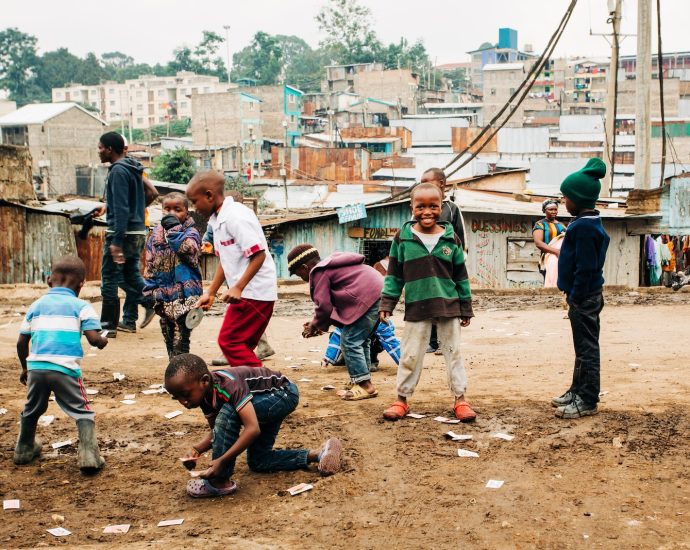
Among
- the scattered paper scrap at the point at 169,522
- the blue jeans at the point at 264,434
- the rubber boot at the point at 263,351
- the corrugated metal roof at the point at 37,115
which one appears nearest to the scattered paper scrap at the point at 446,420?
the blue jeans at the point at 264,434

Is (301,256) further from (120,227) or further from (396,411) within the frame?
(120,227)

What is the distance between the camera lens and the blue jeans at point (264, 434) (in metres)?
4.64

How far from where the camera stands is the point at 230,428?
4.65m

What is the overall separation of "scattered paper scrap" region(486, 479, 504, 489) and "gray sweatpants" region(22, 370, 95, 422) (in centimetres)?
247

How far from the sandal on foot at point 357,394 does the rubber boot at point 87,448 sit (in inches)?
82.3

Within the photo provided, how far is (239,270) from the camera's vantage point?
230 inches

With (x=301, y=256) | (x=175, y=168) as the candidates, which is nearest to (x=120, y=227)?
(x=301, y=256)

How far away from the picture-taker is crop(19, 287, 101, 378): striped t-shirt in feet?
16.5

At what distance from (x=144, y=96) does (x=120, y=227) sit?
94.0m

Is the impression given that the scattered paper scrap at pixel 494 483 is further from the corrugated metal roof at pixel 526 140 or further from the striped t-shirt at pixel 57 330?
the corrugated metal roof at pixel 526 140

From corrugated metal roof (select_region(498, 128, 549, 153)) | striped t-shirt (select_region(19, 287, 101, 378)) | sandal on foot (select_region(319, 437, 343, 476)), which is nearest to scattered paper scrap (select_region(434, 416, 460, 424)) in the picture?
sandal on foot (select_region(319, 437, 343, 476))

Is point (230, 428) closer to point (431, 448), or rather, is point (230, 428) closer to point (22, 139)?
point (431, 448)

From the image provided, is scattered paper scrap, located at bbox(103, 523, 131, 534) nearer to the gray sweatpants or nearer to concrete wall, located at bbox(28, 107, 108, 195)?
the gray sweatpants

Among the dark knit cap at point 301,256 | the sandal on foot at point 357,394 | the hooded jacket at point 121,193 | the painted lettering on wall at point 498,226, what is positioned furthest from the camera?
the painted lettering on wall at point 498,226
